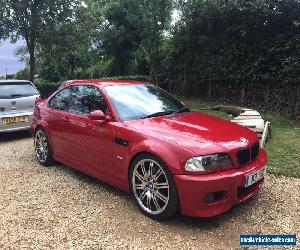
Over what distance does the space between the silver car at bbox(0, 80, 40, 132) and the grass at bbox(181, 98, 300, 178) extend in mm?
5365

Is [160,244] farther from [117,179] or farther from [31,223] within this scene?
[31,223]

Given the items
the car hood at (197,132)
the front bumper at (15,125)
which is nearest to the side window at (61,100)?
the car hood at (197,132)

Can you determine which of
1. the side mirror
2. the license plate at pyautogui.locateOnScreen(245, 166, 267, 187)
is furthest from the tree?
the license plate at pyautogui.locateOnScreen(245, 166, 267, 187)

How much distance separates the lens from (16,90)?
909 cm

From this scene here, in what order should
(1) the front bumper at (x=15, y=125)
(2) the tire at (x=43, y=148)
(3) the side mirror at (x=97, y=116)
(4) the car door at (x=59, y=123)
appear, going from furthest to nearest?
(1) the front bumper at (x=15, y=125)
(2) the tire at (x=43, y=148)
(4) the car door at (x=59, y=123)
(3) the side mirror at (x=97, y=116)

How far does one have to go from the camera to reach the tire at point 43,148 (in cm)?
628

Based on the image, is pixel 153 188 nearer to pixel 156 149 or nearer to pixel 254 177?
pixel 156 149

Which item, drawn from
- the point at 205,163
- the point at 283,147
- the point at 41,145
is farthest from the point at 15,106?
the point at 205,163

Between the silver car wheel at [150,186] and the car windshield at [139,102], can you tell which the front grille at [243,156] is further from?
the car windshield at [139,102]

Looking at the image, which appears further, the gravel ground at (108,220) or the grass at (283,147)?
the grass at (283,147)

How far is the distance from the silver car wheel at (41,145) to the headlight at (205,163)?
329 cm

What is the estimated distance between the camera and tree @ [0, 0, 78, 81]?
52.1 feet

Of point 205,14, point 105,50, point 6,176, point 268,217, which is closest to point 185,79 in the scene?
point 205,14

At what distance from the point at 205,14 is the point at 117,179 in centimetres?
985
